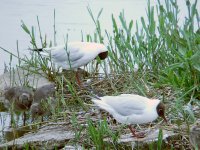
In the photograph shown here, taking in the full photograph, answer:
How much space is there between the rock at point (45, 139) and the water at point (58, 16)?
7.22 feet

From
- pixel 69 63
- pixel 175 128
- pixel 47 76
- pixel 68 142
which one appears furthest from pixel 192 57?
pixel 47 76

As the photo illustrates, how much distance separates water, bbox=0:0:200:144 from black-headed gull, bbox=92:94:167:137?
8.78 feet

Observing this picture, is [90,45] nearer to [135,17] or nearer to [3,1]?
[135,17]

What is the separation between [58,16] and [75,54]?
265cm

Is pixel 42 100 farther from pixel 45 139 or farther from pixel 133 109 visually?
pixel 133 109

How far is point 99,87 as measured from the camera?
596 centimetres

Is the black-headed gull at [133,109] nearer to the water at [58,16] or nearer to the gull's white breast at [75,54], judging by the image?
the gull's white breast at [75,54]

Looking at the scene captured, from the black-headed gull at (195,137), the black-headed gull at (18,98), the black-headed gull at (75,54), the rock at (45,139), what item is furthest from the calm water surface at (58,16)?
the black-headed gull at (195,137)

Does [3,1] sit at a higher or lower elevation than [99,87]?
higher

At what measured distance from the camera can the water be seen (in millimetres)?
7777

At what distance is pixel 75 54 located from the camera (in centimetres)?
601

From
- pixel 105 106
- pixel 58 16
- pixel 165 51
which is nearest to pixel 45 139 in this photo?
pixel 105 106

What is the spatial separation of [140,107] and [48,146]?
2.34ft

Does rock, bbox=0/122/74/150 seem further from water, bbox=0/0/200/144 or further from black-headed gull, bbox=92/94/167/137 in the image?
water, bbox=0/0/200/144
